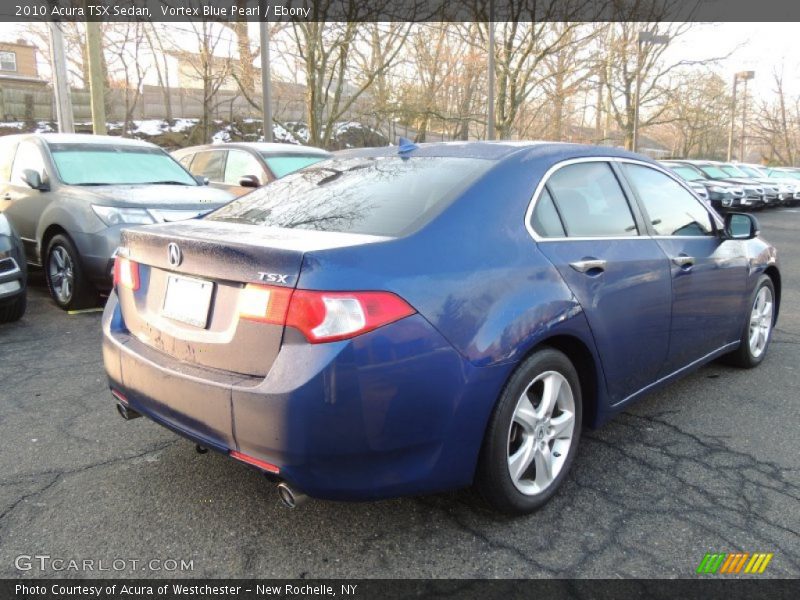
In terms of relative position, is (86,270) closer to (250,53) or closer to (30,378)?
(30,378)

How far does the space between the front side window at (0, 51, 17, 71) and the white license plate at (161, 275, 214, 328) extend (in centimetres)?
5445

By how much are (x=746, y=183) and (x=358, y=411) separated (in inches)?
860

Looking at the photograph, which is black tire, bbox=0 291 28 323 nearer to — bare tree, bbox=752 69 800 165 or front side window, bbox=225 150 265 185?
front side window, bbox=225 150 265 185

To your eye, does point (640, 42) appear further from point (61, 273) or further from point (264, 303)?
point (264, 303)

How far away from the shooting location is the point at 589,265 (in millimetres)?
2832

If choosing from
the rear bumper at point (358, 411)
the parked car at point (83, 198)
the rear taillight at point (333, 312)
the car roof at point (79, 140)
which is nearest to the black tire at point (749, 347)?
the rear bumper at point (358, 411)

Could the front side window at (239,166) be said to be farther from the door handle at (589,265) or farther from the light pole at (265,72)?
the door handle at (589,265)

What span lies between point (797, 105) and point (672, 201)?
6466cm

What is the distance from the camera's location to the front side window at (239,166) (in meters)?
8.45

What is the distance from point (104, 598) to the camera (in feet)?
7.09

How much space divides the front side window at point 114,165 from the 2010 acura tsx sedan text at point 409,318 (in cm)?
405

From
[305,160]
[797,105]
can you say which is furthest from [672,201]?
[797,105]

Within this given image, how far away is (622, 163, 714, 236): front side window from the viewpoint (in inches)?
137

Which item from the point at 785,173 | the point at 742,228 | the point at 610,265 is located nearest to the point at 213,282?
the point at 610,265
